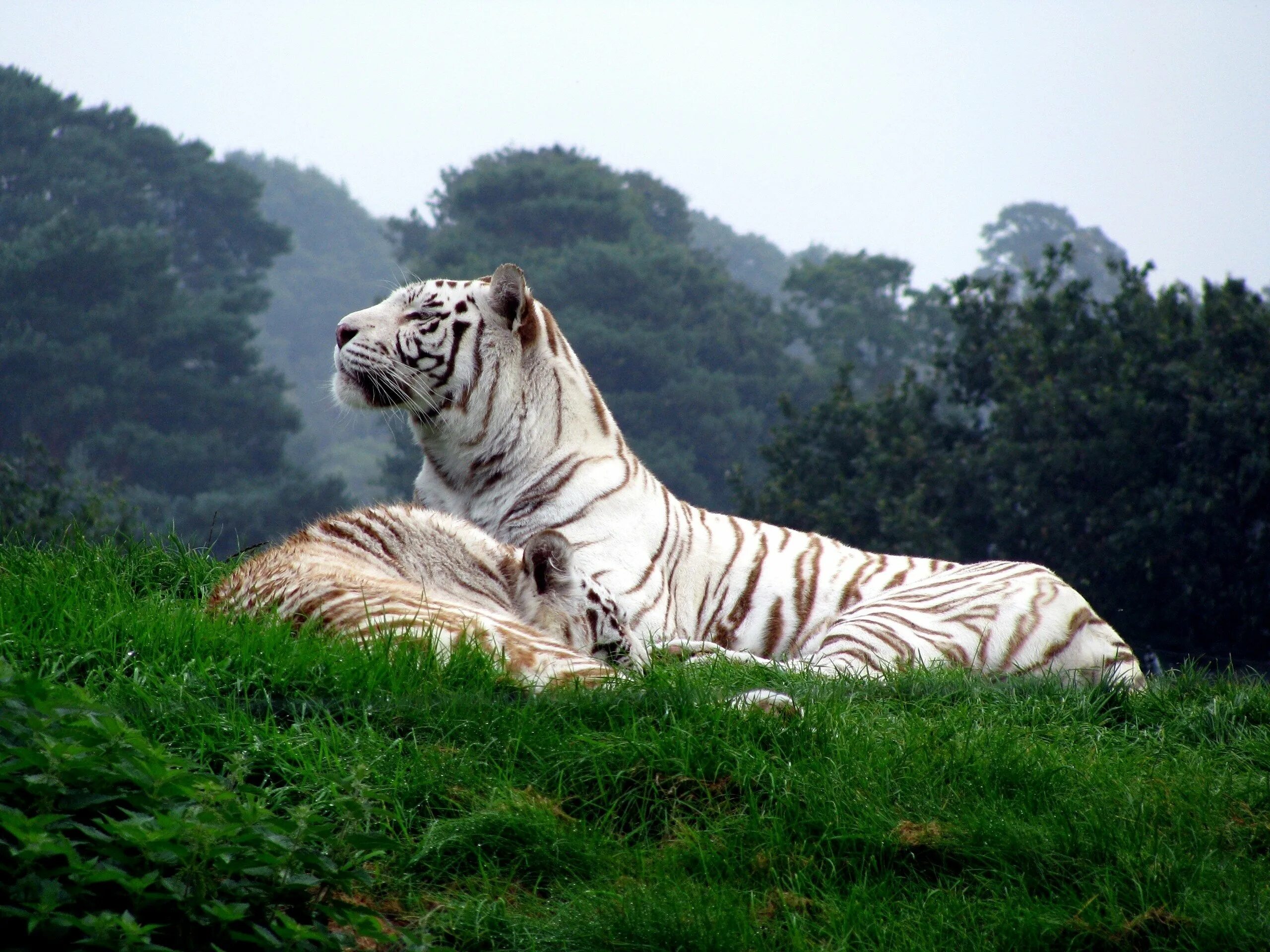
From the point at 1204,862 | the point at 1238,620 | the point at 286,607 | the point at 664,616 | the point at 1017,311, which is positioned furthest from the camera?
the point at 1017,311

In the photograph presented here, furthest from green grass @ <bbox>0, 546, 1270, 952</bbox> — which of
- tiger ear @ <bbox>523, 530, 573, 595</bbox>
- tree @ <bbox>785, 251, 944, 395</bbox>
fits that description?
tree @ <bbox>785, 251, 944, 395</bbox>

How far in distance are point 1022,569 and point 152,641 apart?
367cm

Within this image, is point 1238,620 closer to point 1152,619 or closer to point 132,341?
point 1152,619

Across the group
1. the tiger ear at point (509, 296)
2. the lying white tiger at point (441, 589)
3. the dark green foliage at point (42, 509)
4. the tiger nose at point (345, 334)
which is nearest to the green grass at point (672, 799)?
the lying white tiger at point (441, 589)

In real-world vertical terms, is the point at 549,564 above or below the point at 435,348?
below

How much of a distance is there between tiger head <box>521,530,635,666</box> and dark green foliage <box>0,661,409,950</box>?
1953 mm

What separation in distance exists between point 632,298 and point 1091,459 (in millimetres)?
20170

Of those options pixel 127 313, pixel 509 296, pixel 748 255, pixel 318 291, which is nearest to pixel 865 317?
pixel 127 313

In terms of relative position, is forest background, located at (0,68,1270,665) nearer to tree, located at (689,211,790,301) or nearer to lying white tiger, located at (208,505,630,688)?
lying white tiger, located at (208,505,630,688)

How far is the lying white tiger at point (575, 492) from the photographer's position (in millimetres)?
5969

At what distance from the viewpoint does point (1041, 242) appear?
6144 centimetres

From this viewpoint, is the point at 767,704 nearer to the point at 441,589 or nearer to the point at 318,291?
the point at 441,589

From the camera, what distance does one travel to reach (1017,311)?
86.5ft

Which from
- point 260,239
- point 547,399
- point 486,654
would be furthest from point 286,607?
point 260,239
